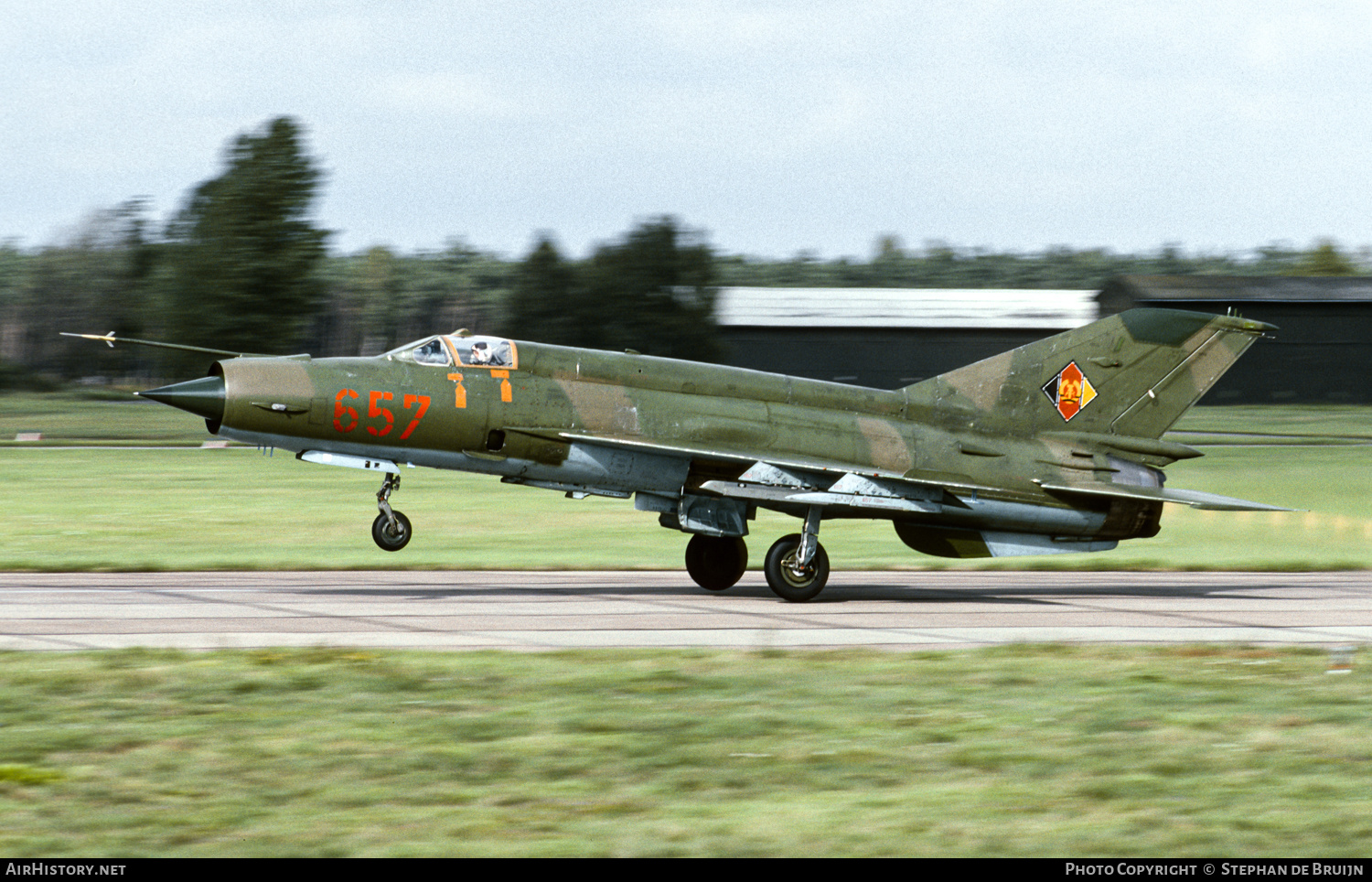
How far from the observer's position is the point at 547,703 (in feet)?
30.9

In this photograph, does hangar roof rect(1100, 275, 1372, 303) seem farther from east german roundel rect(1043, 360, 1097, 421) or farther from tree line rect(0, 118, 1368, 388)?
east german roundel rect(1043, 360, 1097, 421)

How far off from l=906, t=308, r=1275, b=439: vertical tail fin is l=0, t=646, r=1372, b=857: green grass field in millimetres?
6231

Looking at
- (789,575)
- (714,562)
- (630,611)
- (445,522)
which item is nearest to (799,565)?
(789,575)

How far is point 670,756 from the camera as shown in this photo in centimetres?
809

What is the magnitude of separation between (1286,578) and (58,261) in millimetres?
112976

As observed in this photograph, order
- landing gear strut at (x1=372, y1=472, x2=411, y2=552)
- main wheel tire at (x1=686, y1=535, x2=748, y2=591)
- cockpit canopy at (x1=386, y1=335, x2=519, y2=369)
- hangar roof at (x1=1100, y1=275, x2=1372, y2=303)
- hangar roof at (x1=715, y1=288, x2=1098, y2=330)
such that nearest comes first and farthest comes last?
1. landing gear strut at (x1=372, y1=472, x2=411, y2=552)
2. cockpit canopy at (x1=386, y1=335, x2=519, y2=369)
3. main wheel tire at (x1=686, y1=535, x2=748, y2=591)
4. hangar roof at (x1=1100, y1=275, x2=1372, y2=303)
5. hangar roof at (x1=715, y1=288, x2=1098, y2=330)

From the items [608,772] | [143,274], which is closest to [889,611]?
[608,772]

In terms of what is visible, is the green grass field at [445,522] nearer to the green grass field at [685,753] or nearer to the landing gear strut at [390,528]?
the landing gear strut at [390,528]

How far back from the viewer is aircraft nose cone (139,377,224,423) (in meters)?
14.1

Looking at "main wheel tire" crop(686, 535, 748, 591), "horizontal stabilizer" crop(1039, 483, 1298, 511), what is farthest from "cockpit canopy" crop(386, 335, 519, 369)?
"horizontal stabilizer" crop(1039, 483, 1298, 511)

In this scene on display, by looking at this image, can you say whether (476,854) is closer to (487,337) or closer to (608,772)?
(608,772)

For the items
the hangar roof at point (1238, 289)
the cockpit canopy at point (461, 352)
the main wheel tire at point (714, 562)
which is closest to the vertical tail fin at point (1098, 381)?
the main wheel tire at point (714, 562)

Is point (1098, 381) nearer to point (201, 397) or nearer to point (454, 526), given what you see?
point (201, 397)

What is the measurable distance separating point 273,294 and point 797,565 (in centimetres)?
5718
